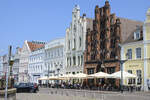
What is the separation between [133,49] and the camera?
47.9 m

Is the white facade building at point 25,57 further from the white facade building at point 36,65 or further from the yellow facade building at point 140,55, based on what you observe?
the yellow facade building at point 140,55

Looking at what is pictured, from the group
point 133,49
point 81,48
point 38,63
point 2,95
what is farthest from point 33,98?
point 38,63

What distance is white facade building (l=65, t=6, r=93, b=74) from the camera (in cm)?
6191

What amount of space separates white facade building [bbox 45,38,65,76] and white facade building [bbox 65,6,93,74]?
2.11 m

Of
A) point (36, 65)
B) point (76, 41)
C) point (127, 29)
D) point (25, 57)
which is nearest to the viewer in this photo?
point (127, 29)

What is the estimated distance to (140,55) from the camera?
153ft

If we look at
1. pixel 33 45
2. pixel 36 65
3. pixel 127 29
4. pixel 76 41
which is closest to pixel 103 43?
pixel 127 29

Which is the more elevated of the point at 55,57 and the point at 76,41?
the point at 76,41

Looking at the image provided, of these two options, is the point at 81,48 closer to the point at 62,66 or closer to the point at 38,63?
the point at 62,66

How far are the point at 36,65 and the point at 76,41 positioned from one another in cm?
2391

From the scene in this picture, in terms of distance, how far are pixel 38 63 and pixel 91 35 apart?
27.9m

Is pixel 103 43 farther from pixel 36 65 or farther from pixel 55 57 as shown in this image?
pixel 36 65

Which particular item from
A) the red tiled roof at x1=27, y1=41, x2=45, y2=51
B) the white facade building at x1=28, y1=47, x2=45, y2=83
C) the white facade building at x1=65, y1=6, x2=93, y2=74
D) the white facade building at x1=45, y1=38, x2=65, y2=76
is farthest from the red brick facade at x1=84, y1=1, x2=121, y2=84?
the red tiled roof at x1=27, y1=41, x2=45, y2=51

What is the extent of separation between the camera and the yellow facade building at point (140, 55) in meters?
45.2
